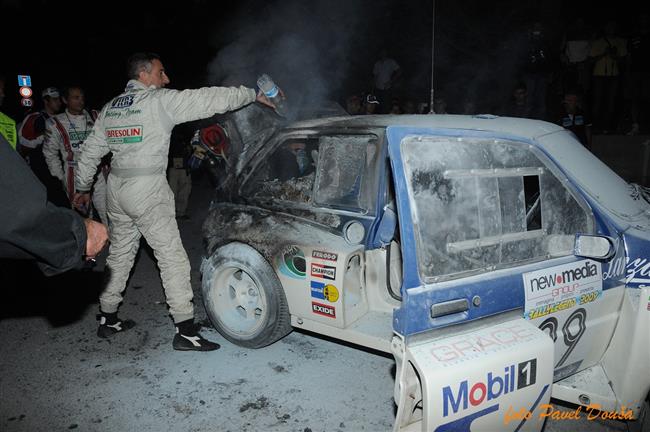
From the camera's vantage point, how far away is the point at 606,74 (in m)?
9.79

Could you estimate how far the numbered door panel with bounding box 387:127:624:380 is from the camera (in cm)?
194

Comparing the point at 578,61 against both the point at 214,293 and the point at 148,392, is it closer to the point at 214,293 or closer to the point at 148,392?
the point at 214,293

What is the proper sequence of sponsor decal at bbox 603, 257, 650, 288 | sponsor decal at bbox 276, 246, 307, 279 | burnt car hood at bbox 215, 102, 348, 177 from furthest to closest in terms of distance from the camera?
burnt car hood at bbox 215, 102, 348, 177 → sponsor decal at bbox 276, 246, 307, 279 → sponsor decal at bbox 603, 257, 650, 288

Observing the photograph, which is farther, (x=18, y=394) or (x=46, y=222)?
(x=18, y=394)

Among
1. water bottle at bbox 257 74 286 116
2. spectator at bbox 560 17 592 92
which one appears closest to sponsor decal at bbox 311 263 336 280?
water bottle at bbox 257 74 286 116

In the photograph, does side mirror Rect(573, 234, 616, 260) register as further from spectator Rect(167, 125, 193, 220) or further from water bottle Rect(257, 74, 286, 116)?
spectator Rect(167, 125, 193, 220)

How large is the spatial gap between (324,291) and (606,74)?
9.77m

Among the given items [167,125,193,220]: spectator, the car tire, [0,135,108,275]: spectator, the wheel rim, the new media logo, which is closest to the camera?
[0,135,108,275]: spectator

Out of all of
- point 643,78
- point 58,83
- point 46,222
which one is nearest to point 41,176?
point 46,222

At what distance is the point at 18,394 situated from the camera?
10.7 ft

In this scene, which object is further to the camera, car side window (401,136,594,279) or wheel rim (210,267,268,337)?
wheel rim (210,267,268,337)

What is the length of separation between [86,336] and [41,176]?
2.97 metres

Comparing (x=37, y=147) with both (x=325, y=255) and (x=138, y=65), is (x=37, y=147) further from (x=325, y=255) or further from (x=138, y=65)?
(x=325, y=255)

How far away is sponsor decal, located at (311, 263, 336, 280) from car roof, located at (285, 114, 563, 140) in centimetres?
105
